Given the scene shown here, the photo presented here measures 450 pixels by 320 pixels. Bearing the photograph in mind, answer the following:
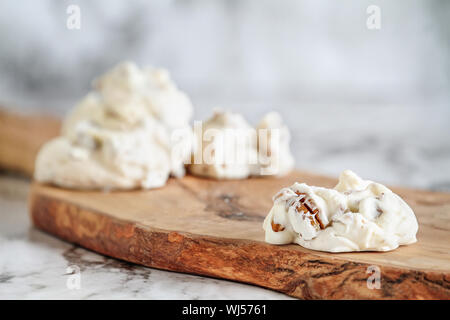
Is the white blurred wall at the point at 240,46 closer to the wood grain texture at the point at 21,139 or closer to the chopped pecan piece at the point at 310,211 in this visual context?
the wood grain texture at the point at 21,139

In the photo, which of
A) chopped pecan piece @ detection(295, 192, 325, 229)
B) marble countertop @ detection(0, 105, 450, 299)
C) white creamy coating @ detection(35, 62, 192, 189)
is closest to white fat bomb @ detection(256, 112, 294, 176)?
white creamy coating @ detection(35, 62, 192, 189)

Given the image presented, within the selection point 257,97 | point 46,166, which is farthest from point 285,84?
point 46,166

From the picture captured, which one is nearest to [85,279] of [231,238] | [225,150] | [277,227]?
[231,238]

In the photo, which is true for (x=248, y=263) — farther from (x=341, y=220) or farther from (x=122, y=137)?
(x=122, y=137)

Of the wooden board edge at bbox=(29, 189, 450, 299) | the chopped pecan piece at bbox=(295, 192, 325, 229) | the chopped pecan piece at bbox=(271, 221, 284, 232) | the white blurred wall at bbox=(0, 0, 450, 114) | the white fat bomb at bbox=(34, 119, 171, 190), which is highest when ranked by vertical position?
the white blurred wall at bbox=(0, 0, 450, 114)

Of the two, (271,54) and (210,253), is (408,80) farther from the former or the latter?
(210,253)

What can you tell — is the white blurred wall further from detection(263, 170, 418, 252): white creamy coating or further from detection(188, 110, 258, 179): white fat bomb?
detection(263, 170, 418, 252): white creamy coating
